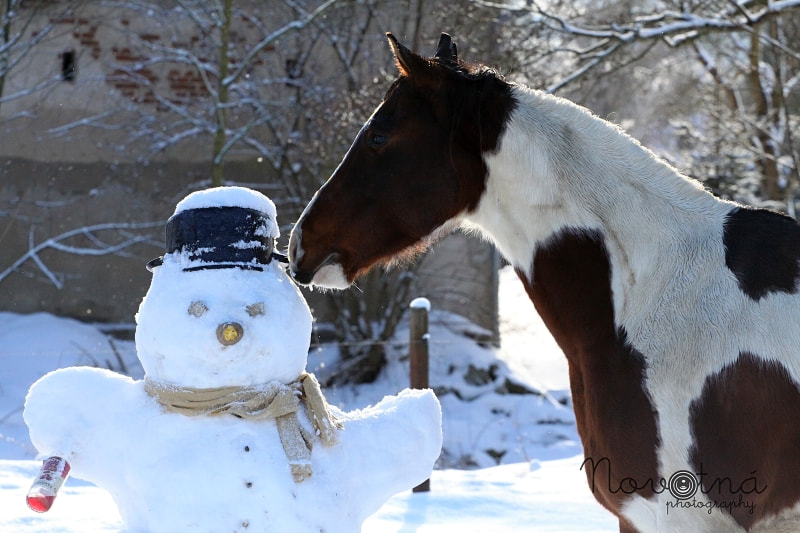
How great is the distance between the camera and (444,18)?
9.20 m

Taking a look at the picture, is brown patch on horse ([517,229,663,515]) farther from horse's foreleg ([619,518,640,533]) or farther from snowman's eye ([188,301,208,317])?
snowman's eye ([188,301,208,317])

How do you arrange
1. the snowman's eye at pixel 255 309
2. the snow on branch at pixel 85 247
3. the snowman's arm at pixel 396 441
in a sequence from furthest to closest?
the snow on branch at pixel 85 247 < the snowman's arm at pixel 396 441 < the snowman's eye at pixel 255 309

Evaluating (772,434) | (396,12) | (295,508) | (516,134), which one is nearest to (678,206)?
(516,134)

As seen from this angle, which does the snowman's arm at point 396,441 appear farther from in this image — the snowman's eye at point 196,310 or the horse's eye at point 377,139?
the horse's eye at point 377,139

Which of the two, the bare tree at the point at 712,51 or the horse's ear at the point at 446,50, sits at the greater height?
the bare tree at the point at 712,51

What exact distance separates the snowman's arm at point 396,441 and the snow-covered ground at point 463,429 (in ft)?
5.16

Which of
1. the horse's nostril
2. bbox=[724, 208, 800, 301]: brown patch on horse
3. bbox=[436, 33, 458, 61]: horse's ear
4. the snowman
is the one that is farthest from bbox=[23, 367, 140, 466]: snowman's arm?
bbox=[724, 208, 800, 301]: brown patch on horse

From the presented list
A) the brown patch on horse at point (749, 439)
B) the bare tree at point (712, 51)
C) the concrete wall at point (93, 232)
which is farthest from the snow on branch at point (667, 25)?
the brown patch on horse at point (749, 439)

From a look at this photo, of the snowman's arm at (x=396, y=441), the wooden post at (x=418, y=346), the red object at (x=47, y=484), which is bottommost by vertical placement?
the wooden post at (x=418, y=346)

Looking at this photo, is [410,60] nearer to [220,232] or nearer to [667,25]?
[220,232]

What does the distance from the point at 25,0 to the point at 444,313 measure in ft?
20.8

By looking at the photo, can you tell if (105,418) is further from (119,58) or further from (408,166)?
(119,58)

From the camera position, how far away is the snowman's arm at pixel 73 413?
2395 mm

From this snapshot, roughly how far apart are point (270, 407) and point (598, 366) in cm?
93
